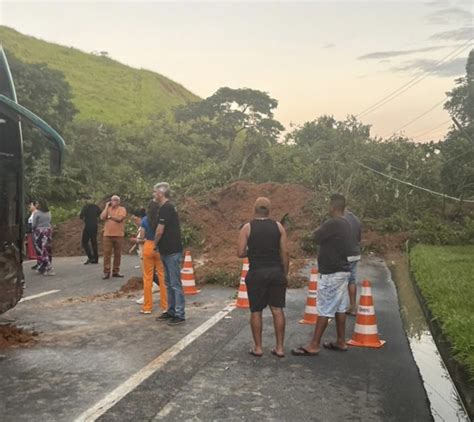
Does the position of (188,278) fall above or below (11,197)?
below

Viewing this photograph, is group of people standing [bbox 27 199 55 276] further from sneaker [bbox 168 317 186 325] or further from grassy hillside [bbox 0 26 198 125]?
grassy hillside [bbox 0 26 198 125]

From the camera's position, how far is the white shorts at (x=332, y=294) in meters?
6.12

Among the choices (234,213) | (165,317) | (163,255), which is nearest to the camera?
(163,255)

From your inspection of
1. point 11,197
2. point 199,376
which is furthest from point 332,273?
point 11,197

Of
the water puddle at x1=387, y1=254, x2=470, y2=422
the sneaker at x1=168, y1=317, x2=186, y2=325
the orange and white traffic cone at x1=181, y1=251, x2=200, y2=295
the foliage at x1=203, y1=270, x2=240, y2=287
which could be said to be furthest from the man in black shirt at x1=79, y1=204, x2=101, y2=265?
the water puddle at x1=387, y1=254, x2=470, y2=422

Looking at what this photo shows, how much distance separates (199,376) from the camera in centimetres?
528

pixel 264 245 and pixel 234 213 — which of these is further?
pixel 234 213

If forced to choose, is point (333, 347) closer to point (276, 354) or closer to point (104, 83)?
point (276, 354)

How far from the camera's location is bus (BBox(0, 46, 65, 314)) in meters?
6.44

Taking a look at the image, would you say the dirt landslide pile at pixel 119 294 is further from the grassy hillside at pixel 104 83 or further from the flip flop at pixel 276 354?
the grassy hillside at pixel 104 83

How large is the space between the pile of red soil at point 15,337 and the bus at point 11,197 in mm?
317

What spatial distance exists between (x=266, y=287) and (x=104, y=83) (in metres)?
72.0

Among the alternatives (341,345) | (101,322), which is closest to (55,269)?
(101,322)

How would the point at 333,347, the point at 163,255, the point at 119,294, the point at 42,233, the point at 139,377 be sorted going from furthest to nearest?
the point at 42,233
the point at 119,294
the point at 163,255
the point at 333,347
the point at 139,377
